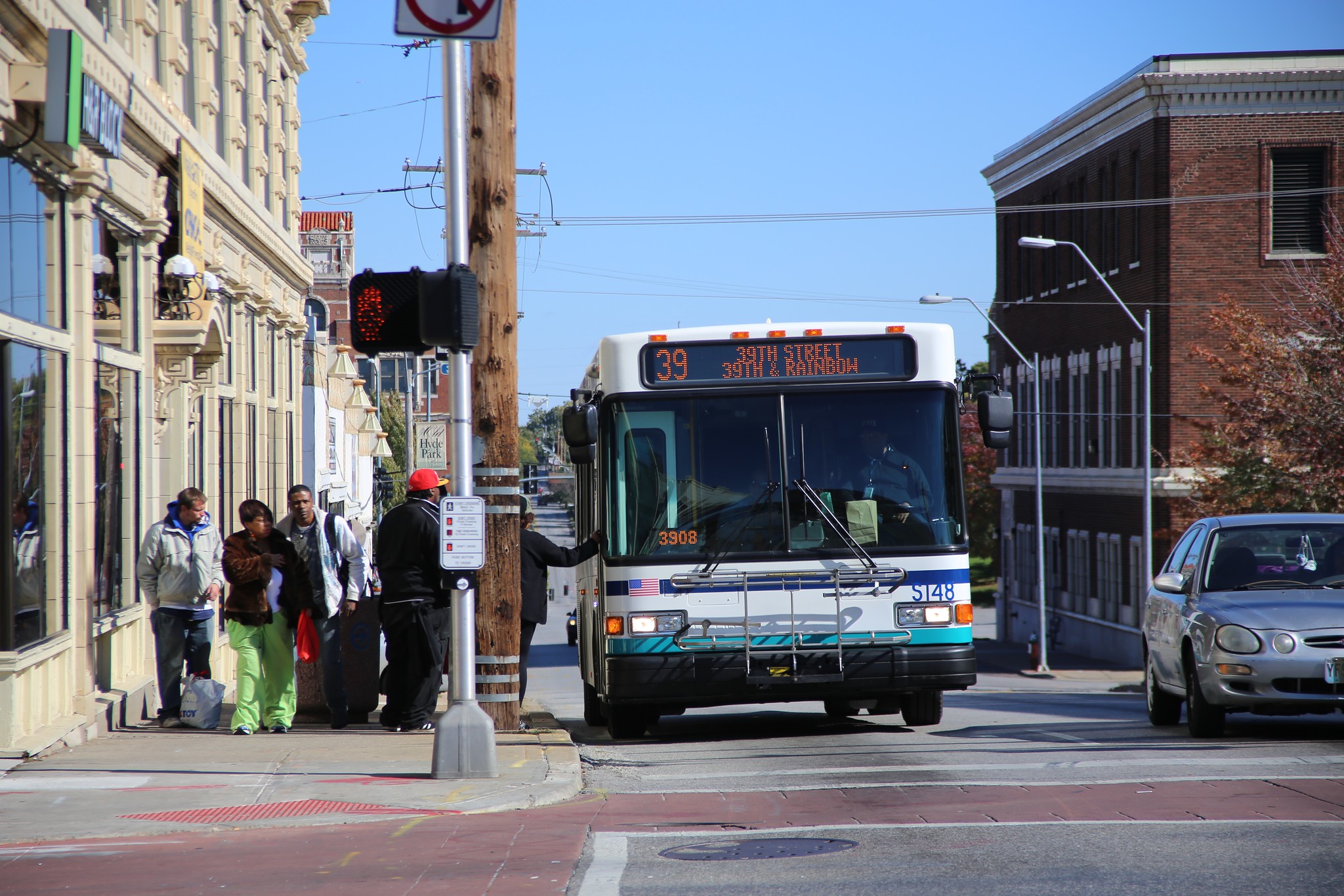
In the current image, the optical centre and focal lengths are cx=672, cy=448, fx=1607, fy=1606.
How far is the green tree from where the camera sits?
6944 centimetres

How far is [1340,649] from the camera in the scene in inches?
419

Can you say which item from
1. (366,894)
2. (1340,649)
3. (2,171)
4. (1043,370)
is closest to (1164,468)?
(1043,370)

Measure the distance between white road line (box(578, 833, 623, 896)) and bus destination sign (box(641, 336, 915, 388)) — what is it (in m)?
4.72

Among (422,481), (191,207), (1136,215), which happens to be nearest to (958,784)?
(422,481)

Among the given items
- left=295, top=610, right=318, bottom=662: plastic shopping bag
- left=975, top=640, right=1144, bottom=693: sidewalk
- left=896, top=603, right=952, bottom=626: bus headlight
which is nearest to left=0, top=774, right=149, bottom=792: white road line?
left=295, top=610, right=318, bottom=662: plastic shopping bag

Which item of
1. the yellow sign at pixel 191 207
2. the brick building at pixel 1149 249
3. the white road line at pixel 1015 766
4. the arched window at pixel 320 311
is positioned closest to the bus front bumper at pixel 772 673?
the white road line at pixel 1015 766

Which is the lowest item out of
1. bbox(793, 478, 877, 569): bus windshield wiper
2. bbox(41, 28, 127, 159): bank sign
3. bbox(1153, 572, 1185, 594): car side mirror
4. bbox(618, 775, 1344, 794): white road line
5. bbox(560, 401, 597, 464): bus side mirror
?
bbox(618, 775, 1344, 794): white road line

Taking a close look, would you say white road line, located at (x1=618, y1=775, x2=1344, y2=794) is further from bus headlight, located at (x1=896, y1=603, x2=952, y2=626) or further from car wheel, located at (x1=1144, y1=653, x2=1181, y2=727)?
car wheel, located at (x1=1144, y1=653, x2=1181, y2=727)

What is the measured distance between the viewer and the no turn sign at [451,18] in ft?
31.1

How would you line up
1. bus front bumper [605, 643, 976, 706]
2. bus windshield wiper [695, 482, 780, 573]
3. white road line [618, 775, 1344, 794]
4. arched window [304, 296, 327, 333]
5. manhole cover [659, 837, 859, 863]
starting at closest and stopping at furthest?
manhole cover [659, 837, 859, 863] < white road line [618, 775, 1344, 794] < bus front bumper [605, 643, 976, 706] < bus windshield wiper [695, 482, 780, 573] < arched window [304, 296, 327, 333]

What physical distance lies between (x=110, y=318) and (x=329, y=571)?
3610mm

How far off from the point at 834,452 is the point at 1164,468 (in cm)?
3101

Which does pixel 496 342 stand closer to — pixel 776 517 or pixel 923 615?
pixel 776 517

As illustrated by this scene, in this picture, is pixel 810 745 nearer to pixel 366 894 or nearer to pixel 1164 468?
pixel 366 894
